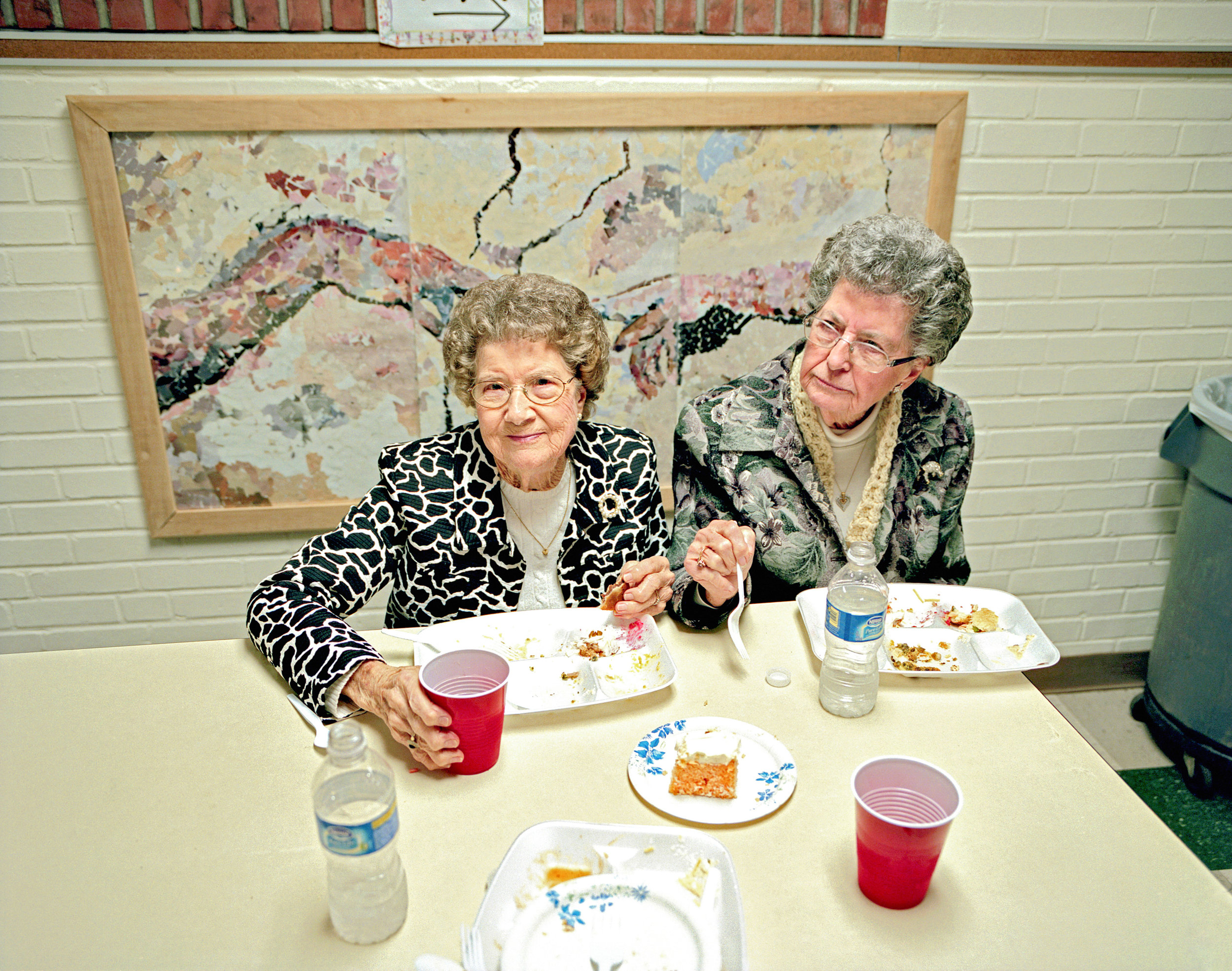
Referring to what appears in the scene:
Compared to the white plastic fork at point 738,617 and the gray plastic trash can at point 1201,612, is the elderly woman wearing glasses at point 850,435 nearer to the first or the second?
the white plastic fork at point 738,617

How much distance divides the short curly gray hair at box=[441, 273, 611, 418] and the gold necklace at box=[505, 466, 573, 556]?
21 cm

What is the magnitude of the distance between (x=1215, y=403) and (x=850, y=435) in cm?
166

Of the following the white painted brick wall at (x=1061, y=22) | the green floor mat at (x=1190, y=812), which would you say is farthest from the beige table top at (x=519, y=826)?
the white painted brick wall at (x=1061, y=22)

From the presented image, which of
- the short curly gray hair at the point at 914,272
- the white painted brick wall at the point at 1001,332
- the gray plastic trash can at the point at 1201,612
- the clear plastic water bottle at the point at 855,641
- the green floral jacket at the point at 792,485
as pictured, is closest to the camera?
the clear plastic water bottle at the point at 855,641

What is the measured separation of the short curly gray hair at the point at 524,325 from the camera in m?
1.68

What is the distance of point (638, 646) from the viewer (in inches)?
61.3

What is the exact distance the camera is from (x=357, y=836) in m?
0.92

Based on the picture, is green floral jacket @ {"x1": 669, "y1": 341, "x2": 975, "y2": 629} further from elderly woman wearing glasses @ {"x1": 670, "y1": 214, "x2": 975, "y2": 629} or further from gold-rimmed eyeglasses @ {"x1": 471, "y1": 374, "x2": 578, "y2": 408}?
gold-rimmed eyeglasses @ {"x1": 471, "y1": 374, "x2": 578, "y2": 408}

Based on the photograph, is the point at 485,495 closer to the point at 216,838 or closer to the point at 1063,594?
the point at 216,838

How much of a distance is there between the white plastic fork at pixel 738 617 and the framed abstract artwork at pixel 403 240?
136cm

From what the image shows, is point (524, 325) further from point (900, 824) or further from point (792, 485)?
point (900, 824)

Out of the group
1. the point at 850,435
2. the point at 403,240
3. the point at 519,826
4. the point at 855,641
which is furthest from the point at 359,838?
the point at 403,240

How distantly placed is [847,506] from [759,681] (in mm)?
650

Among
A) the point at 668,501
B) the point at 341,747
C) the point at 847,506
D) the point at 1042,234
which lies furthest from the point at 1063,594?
the point at 341,747
